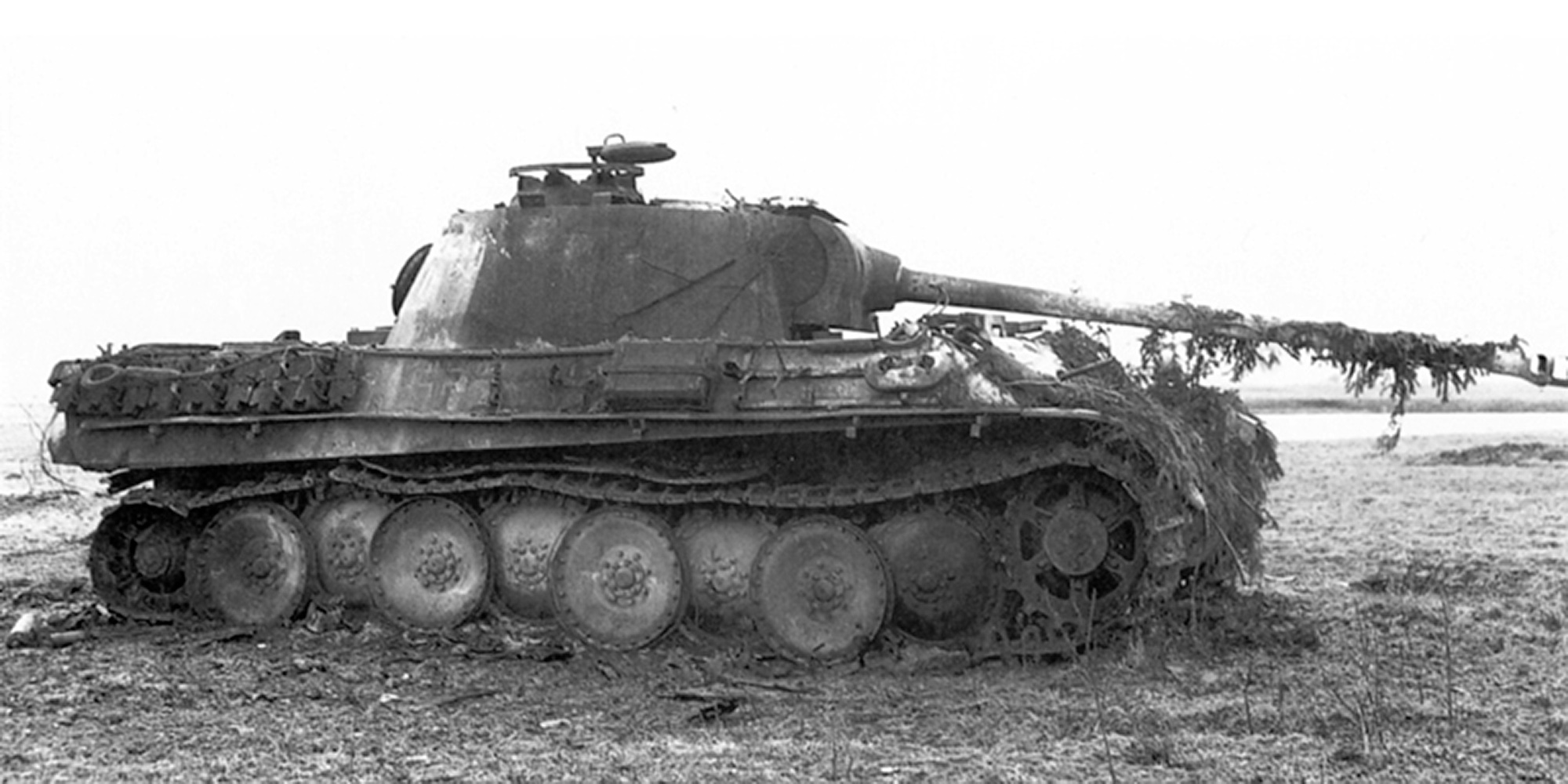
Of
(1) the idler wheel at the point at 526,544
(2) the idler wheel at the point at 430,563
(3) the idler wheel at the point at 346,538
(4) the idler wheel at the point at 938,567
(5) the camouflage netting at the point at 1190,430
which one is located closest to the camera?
(5) the camouflage netting at the point at 1190,430

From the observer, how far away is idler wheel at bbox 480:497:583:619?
12.6m

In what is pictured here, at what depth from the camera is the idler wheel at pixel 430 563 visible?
501 inches

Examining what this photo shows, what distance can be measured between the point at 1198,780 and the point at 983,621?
3764 millimetres

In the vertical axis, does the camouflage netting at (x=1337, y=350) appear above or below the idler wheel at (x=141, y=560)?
above

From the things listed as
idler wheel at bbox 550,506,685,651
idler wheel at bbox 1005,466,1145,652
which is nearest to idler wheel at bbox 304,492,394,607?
idler wheel at bbox 550,506,685,651

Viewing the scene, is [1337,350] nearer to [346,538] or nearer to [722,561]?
[722,561]

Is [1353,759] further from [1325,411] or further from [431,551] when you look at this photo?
[1325,411]

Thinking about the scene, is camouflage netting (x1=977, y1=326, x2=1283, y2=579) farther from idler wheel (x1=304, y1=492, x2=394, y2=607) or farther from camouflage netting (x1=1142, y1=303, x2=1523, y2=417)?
idler wheel (x1=304, y1=492, x2=394, y2=607)

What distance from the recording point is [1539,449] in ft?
98.0

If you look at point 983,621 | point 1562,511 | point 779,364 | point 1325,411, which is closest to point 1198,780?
point 983,621

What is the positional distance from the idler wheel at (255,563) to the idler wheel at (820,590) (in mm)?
3654

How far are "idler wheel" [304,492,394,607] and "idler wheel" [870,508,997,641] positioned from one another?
393 centimetres

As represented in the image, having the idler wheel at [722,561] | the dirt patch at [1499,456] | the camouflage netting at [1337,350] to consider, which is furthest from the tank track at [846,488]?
the dirt patch at [1499,456]

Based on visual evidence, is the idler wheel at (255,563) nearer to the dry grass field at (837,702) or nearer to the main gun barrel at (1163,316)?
the dry grass field at (837,702)
